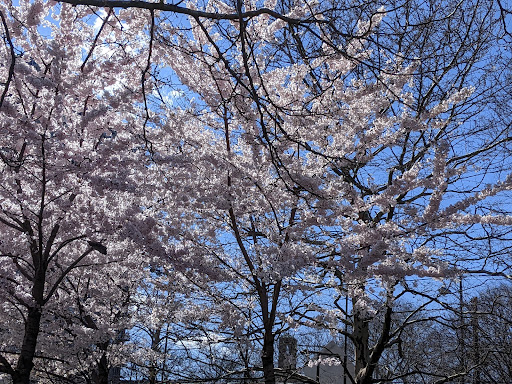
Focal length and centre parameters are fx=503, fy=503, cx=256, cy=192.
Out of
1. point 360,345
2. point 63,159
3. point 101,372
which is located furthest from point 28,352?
point 360,345

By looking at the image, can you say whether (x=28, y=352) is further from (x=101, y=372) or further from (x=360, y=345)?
(x=360, y=345)

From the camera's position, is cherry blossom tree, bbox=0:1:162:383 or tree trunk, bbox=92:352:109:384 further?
tree trunk, bbox=92:352:109:384

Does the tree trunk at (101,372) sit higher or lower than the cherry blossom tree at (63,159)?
lower

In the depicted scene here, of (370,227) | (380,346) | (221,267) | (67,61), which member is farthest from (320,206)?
(67,61)

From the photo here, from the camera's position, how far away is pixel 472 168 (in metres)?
6.22

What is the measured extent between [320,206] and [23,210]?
12.0 feet

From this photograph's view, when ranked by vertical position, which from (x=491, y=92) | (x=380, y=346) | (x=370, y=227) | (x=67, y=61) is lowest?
(x=380, y=346)

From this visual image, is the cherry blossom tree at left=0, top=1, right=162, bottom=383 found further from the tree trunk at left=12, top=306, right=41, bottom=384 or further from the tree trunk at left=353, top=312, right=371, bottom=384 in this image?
the tree trunk at left=353, top=312, right=371, bottom=384

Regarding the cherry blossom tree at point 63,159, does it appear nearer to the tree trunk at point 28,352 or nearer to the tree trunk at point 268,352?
the tree trunk at point 28,352

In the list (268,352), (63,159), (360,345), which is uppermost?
(63,159)

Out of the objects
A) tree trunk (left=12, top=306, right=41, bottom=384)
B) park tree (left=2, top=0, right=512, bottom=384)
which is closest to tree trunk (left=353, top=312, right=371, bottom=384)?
park tree (left=2, top=0, right=512, bottom=384)

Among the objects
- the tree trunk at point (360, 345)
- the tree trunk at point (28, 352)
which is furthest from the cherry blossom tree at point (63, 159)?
the tree trunk at point (360, 345)

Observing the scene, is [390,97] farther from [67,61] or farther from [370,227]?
[67,61]

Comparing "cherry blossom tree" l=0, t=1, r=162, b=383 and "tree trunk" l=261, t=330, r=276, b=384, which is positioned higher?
"cherry blossom tree" l=0, t=1, r=162, b=383
